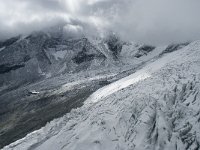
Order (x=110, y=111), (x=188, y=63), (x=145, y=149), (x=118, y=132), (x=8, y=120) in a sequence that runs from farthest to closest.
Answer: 1. (x=8, y=120)
2. (x=188, y=63)
3. (x=110, y=111)
4. (x=118, y=132)
5. (x=145, y=149)

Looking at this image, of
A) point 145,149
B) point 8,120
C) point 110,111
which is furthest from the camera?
point 8,120

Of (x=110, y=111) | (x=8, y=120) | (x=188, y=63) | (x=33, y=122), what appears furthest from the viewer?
(x=8, y=120)

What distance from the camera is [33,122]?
164m

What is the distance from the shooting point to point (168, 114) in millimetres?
60750

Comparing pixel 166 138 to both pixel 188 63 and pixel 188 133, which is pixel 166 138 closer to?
pixel 188 133

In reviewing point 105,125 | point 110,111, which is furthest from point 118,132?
point 110,111

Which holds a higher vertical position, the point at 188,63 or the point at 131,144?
the point at 188,63

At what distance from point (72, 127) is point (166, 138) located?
21033 millimetres

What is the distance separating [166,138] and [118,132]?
837 cm

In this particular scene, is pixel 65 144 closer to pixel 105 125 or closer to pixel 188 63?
pixel 105 125

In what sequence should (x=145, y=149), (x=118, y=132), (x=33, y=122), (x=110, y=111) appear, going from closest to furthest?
(x=145, y=149), (x=118, y=132), (x=110, y=111), (x=33, y=122)

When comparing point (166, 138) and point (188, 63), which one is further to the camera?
point (188, 63)

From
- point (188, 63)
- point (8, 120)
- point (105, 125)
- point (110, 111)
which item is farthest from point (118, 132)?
point (8, 120)

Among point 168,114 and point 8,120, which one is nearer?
point 168,114
